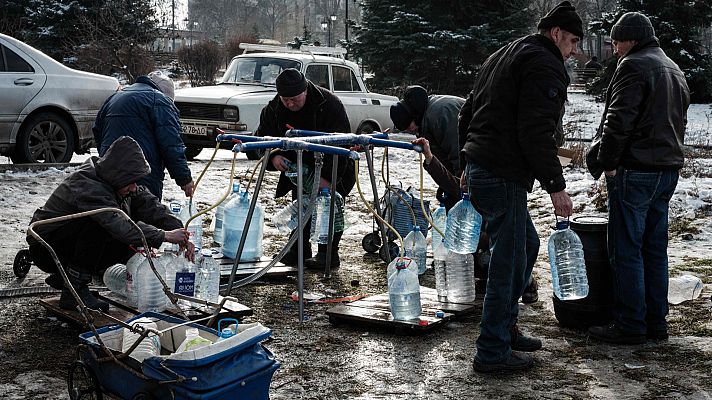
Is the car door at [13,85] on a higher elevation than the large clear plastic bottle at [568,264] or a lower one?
higher

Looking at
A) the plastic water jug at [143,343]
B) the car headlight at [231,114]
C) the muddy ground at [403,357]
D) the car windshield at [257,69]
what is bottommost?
the muddy ground at [403,357]

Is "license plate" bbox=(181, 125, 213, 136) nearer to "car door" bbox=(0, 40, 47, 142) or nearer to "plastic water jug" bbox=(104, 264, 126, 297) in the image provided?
"car door" bbox=(0, 40, 47, 142)

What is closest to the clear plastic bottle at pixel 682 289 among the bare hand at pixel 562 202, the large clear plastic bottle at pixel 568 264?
the large clear plastic bottle at pixel 568 264

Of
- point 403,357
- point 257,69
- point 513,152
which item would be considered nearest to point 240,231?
point 403,357

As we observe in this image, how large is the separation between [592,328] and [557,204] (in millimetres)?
1352

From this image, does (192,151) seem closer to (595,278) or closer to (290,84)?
(290,84)

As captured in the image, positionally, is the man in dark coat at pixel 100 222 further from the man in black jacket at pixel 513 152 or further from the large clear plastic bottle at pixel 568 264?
the large clear plastic bottle at pixel 568 264

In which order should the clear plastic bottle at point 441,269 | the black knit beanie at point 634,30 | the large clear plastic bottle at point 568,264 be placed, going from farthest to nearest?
the clear plastic bottle at point 441,269 < the large clear plastic bottle at point 568,264 < the black knit beanie at point 634,30

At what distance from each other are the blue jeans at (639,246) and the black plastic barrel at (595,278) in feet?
0.49

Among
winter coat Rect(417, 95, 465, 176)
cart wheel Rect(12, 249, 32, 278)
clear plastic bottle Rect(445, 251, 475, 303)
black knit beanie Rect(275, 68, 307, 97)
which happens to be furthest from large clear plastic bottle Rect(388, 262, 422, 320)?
cart wheel Rect(12, 249, 32, 278)

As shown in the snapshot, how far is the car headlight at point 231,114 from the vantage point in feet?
46.8

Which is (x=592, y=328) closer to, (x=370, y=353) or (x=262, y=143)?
(x=370, y=353)

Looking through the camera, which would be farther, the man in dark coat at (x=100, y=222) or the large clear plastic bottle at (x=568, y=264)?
the large clear plastic bottle at (x=568, y=264)

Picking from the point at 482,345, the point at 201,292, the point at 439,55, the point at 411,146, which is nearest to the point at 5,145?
the point at 201,292
